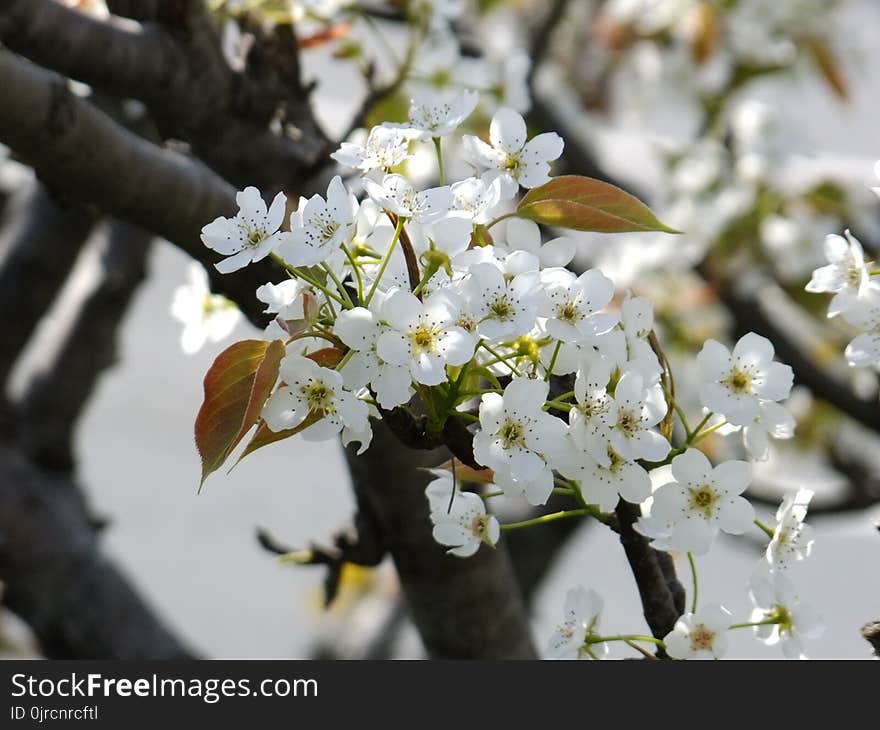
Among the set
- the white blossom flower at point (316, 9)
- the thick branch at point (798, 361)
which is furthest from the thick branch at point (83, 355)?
the thick branch at point (798, 361)

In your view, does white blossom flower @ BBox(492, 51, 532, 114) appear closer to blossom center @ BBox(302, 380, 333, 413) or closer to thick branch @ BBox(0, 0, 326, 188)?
thick branch @ BBox(0, 0, 326, 188)

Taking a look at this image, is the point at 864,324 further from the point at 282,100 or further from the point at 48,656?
the point at 48,656

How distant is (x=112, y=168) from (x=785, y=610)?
502mm

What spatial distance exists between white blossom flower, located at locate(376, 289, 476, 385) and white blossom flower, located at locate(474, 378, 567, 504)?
3 centimetres

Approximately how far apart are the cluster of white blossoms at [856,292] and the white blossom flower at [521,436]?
0.16m

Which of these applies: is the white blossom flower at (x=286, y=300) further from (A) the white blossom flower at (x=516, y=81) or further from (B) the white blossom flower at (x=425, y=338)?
(A) the white blossom flower at (x=516, y=81)

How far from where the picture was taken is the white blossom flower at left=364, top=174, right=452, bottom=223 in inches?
22.2

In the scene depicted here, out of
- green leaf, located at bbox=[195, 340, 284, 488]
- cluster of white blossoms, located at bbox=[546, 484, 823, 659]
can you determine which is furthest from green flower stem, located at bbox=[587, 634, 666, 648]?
green leaf, located at bbox=[195, 340, 284, 488]

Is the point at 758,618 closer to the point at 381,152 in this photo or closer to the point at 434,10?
the point at 381,152

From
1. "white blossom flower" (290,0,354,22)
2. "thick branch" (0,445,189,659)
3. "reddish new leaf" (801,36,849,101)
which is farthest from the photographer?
"reddish new leaf" (801,36,849,101)

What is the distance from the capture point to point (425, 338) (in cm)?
55

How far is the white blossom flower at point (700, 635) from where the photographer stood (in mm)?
598

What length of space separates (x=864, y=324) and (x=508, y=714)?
28 cm

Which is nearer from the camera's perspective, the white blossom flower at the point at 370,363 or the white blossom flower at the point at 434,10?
the white blossom flower at the point at 370,363
